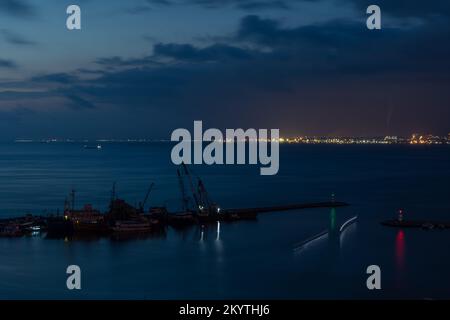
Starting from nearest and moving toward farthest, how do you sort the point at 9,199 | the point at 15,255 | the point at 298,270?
the point at 298,270
the point at 15,255
the point at 9,199

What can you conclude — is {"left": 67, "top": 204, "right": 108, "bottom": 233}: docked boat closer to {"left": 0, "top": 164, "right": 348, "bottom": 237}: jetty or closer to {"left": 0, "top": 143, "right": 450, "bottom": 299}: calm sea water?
{"left": 0, "top": 164, "right": 348, "bottom": 237}: jetty

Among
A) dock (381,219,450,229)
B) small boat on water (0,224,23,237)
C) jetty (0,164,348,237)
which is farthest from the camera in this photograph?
dock (381,219,450,229)

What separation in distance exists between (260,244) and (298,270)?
300cm

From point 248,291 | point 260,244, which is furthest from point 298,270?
point 260,244

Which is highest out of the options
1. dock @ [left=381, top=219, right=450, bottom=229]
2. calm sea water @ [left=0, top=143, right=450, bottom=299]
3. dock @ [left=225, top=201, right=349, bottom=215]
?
dock @ [left=225, top=201, right=349, bottom=215]

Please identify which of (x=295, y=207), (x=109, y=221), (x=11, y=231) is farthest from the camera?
(x=295, y=207)

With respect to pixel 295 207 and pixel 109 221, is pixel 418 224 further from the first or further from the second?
pixel 109 221

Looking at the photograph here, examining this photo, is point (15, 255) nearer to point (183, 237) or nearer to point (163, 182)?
point (183, 237)

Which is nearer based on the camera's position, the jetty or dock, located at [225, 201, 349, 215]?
the jetty

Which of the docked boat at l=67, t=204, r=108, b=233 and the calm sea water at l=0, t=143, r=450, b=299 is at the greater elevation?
the docked boat at l=67, t=204, r=108, b=233

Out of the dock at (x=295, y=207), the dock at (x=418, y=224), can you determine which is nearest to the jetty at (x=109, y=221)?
the dock at (x=295, y=207)

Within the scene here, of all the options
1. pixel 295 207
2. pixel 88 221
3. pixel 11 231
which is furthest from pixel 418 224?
pixel 11 231

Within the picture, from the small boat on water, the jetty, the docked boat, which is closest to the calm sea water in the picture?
the small boat on water
